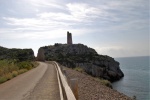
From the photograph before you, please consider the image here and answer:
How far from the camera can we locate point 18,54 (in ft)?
321

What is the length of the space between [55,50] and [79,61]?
33.3m

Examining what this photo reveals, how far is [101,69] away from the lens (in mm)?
100938

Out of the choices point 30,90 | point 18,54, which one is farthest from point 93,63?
point 30,90

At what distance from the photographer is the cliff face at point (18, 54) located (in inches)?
3645

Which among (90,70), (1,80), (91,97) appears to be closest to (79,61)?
(90,70)

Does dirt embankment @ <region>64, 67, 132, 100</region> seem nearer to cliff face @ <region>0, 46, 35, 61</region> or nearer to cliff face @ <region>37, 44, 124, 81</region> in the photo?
cliff face @ <region>0, 46, 35, 61</region>

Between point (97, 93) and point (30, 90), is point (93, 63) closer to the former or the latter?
point (97, 93)

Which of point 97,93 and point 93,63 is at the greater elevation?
point 97,93

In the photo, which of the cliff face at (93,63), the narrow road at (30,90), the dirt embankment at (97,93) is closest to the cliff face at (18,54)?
the cliff face at (93,63)

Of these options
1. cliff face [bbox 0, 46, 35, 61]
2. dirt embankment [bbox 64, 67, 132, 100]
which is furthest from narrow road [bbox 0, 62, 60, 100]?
cliff face [bbox 0, 46, 35, 61]

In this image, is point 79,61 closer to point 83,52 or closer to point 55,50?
point 83,52

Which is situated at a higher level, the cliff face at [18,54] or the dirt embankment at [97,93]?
the cliff face at [18,54]

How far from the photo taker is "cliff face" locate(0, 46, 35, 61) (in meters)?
92.6

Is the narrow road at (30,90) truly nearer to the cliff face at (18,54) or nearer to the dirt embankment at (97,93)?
the dirt embankment at (97,93)
